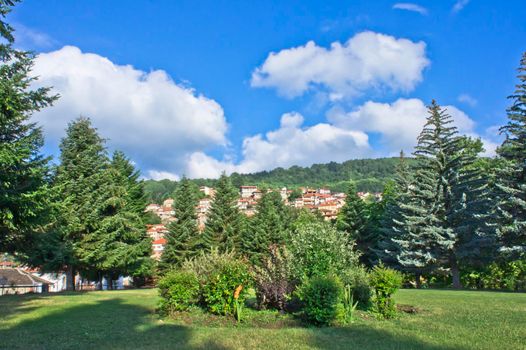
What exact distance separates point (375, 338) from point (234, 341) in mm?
Result: 2819

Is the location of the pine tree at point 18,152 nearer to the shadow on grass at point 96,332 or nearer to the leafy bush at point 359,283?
the shadow on grass at point 96,332

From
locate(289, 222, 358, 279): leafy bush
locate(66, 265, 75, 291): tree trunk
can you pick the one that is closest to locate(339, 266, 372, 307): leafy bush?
locate(289, 222, 358, 279): leafy bush

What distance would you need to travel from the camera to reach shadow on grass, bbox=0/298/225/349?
750 centimetres

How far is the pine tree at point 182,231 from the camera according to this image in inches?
1436

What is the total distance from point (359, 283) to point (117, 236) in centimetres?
2066

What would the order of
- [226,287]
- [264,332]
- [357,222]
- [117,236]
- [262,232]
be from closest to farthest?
[264,332]
[226,287]
[117,236]
[357,222]
[262,232]

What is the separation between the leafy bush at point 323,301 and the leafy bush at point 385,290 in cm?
157

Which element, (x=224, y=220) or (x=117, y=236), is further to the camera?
(x=224, y=220)

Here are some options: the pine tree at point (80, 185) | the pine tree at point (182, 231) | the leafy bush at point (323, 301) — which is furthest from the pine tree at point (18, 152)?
the pine tree at point (182, 231)

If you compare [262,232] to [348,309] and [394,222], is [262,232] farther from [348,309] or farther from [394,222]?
[348,309]

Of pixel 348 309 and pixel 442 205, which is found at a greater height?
pixel 442 205

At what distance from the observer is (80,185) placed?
81.2 feet

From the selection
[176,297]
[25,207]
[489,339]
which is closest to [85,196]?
[25,207]

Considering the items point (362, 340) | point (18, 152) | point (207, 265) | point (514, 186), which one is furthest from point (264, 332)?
point (514, 186)
